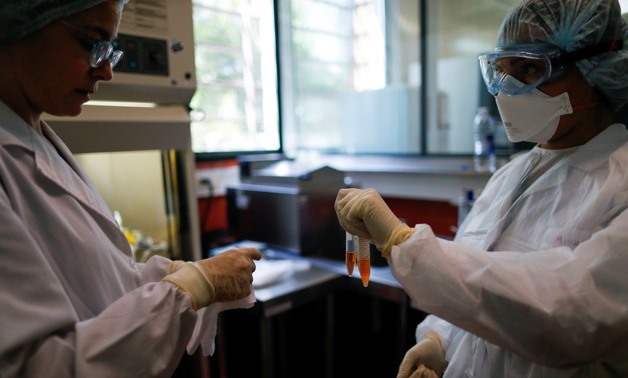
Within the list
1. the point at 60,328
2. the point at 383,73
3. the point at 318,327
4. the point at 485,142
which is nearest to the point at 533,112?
the point at 60,328

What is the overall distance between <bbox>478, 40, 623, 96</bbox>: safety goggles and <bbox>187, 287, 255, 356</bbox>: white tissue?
29.1 inches

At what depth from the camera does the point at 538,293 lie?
2.23 ft

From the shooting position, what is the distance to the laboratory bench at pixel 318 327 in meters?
1.69

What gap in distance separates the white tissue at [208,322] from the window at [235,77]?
1.77 m

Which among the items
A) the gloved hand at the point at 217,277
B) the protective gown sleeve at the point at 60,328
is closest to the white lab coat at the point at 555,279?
the gloved hand at the point at 217,277

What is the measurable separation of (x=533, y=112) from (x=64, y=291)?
37.4 inches

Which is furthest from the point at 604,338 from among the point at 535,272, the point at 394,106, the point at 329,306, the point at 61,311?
the point at 394,106

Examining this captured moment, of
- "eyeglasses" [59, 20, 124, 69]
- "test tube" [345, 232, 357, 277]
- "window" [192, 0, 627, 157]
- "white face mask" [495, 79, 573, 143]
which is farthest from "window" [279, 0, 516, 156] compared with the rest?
"eyeglasses" [59, 20, 124, 69]

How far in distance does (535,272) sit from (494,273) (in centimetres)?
7

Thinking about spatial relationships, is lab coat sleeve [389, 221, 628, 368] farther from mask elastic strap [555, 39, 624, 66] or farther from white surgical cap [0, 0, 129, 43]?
white surgical cap [0, 0, 129, 43]

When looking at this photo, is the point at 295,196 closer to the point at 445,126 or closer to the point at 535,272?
the point at 445,126

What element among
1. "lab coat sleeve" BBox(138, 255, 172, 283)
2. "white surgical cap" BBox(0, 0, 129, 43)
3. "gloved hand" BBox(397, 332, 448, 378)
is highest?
"white surgical cap" BBox(0, 0, 129, 43)

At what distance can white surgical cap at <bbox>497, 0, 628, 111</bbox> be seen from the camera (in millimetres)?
818

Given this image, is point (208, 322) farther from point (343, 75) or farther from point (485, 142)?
point (343, 75)
